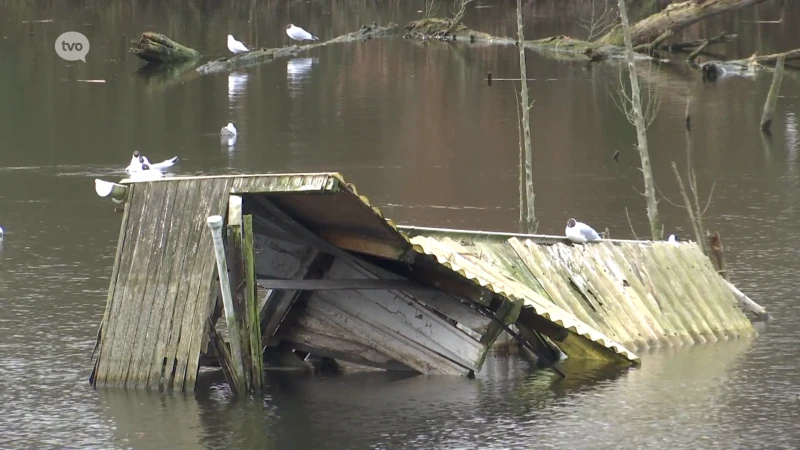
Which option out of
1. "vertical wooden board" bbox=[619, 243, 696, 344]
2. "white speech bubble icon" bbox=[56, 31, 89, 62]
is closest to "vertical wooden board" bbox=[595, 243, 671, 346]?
"vertical wooden board" bbox=[619, 243, 696, 344]

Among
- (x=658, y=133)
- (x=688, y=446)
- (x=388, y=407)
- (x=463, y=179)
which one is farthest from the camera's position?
(x=658, y=133)

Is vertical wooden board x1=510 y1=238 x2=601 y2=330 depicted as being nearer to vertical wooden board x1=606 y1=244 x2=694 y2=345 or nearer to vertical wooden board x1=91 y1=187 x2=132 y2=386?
vertical wooden board x1=606 y1=244 x2=694 y2=345

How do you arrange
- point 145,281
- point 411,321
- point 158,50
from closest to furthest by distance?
1. point 145,281
2. point 411,321
3. point 158,50

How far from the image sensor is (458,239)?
19.7 meters

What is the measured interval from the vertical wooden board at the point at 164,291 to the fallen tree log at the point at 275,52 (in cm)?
5067

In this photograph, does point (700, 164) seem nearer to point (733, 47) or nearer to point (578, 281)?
point (578, 281)

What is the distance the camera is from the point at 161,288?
56.5 ft

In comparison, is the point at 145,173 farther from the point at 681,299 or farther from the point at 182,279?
the point at 182,279

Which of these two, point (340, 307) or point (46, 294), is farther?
point (46, 294)

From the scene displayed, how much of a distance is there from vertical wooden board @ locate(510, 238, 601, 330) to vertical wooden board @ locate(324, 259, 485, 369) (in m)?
1.70

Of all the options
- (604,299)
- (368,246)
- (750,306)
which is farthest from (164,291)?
(750,306)

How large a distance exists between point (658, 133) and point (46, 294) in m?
25.4

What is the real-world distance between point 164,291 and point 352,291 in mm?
2701

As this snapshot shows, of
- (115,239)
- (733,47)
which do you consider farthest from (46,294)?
(733,47)
